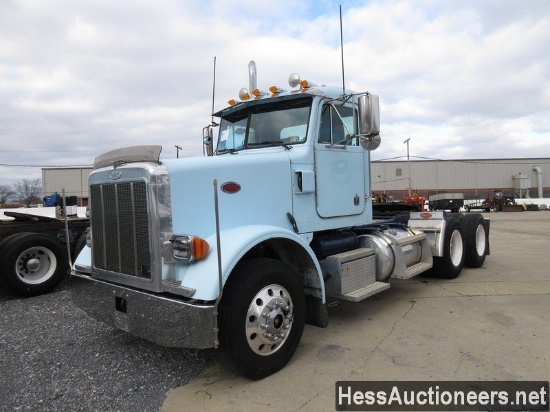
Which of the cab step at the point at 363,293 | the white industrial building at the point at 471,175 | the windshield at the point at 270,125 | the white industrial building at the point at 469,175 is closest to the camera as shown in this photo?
the cab step at the point at 363,293

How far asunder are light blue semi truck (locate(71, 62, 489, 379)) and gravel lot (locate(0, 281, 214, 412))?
468 millimetres

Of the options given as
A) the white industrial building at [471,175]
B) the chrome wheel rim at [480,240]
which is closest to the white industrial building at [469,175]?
the white industrial building at [471,175]

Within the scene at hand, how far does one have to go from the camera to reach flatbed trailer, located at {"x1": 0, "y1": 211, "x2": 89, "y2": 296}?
221 inches

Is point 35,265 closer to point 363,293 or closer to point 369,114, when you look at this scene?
point 363,293

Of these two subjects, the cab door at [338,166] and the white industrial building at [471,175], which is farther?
the white industrial building at [471,175]

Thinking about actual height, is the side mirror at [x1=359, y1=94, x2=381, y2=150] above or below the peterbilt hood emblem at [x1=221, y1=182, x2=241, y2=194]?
above

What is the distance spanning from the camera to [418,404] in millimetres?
2805

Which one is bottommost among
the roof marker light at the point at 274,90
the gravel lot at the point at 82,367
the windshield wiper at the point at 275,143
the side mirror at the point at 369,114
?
the gravel lot at the point at 82,367

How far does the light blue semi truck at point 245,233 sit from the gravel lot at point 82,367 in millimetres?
468

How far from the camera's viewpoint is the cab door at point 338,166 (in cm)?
420

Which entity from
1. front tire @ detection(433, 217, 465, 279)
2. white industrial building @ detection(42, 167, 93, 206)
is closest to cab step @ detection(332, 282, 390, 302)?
front tire @ detection(433, 217, 465, 279)

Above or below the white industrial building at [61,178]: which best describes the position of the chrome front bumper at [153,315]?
below

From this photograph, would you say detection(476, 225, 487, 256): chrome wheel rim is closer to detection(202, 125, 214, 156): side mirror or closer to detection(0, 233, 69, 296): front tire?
detection(202, 125, 214, 156): side mirror

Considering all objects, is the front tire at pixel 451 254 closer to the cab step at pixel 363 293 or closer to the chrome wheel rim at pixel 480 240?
the chrome wheel rim at pixel 480 240
